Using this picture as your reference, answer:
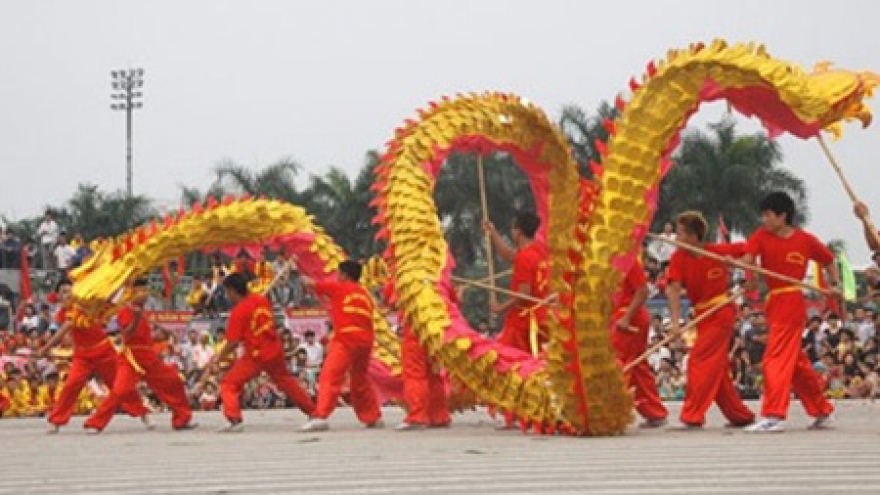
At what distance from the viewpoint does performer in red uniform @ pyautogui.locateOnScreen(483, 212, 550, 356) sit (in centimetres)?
1307

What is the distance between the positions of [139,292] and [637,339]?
15.8 ft

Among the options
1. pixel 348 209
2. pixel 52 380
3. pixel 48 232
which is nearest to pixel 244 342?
pixel 52 380

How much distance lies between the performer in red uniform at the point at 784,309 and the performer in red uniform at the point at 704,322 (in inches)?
19.2

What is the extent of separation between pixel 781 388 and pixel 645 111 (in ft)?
6.71

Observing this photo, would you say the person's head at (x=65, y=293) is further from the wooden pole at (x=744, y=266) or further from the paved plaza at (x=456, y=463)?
the wooden pole at (x=744, y=266)

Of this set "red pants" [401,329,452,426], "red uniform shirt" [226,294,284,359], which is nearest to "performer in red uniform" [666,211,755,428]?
"red pants" [401,329,452,426]

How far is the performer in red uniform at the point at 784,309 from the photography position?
10938 millimetres

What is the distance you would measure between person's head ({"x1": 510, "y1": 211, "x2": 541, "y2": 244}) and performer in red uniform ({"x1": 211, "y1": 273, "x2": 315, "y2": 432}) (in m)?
2.30

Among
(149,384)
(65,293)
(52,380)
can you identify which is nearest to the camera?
(149,384)

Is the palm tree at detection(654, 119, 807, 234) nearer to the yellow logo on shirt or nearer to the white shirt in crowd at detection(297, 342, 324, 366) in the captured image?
the white shirt in crowd at detection(297, 342, 324, 366)

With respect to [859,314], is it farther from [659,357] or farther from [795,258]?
[795,258]

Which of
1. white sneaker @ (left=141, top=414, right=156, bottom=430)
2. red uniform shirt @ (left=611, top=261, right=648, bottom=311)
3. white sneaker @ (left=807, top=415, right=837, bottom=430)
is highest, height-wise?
red uniform shirt @ (left=611, top=261, right=648, bottom=311)

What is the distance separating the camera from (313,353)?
22.5m

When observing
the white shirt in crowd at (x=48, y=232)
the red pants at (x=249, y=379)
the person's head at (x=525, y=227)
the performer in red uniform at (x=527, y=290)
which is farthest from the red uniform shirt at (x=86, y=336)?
the white shirt in crowd at (x=48, y=232)
